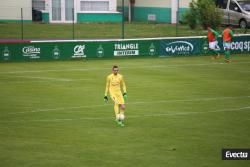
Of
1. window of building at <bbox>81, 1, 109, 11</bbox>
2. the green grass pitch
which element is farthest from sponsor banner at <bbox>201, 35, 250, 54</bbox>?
window of building at <bbox>81, 1, 109, 11</bbox>

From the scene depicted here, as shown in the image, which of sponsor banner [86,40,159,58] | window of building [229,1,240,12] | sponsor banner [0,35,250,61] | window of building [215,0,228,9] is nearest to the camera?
sponsor banner [0,35,250,61]

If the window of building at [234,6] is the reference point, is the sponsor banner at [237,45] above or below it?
below

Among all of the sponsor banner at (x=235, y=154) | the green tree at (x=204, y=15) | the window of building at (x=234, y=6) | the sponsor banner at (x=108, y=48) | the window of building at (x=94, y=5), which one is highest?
the window of building at (x=94, y=5)

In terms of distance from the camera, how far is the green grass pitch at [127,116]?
1855cm

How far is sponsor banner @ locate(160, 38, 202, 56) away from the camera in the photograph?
43344mm

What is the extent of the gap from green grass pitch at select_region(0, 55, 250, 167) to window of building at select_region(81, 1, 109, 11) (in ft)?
72.4

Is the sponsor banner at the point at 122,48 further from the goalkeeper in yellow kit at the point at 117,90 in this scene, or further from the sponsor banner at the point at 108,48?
the goalkeeper in yellow kit at the point at 117,90

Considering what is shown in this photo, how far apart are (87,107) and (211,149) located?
7.80 metres

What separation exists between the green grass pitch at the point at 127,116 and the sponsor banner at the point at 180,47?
4.48 metres

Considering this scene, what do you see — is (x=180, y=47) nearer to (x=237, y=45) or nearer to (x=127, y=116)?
(x=237, y=45)

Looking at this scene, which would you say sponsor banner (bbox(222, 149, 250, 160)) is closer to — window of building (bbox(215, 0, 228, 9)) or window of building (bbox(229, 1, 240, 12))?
window of building (bbox(229, 1, 240, 12))

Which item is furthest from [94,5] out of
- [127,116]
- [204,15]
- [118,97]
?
[118,97]

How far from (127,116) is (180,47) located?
19.9 metres

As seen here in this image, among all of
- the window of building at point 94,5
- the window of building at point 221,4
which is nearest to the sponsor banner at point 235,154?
the window of building at point 221,4
